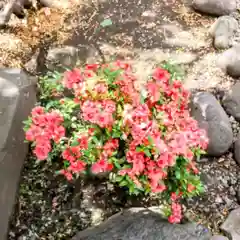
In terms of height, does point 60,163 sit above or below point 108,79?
below

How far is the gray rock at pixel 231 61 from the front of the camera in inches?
155

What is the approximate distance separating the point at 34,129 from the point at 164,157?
665mm

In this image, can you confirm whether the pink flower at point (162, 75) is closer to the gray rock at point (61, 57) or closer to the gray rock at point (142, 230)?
the gray rock at point (142, 230)

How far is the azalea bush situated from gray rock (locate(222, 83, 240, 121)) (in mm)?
1100

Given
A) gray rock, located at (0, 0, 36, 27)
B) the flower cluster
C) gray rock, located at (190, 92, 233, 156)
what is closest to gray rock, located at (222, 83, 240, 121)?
gray rock, located at (190, 92, 233, 156)

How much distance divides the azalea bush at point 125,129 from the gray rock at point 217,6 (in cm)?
208

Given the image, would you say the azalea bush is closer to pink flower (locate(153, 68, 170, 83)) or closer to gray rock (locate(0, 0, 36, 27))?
pink flower (locate(153, 68, 170, 83))

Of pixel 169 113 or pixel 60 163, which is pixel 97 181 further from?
pixel 169 113

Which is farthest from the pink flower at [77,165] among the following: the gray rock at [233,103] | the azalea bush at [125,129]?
the gray rock at [233,103]

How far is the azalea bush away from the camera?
243cm

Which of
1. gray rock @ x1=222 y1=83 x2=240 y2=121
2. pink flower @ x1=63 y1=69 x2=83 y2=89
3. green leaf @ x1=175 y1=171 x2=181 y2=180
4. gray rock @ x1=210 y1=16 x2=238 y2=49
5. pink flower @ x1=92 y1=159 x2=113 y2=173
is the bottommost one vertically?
gray rock @ x1=222 y1=83 x2=240 y2=121

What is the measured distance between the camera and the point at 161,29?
4.41 m

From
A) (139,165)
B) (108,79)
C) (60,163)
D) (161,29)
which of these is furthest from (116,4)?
(139,165)

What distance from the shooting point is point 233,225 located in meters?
3.05
